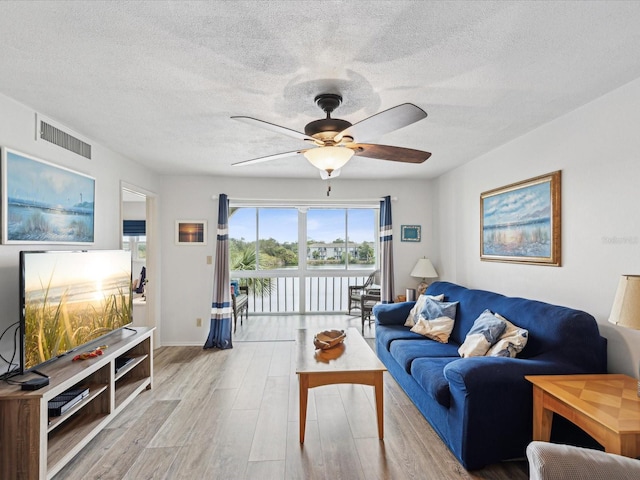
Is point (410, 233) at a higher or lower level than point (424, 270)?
higher

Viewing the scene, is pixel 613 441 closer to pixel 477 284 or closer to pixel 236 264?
pixel 477 284

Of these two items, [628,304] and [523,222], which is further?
[523,222]

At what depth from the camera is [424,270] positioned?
505cm

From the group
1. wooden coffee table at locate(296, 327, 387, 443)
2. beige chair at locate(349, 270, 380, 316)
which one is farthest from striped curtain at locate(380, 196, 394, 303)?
wooden coffee table at locate(296, 327, 387, 443)

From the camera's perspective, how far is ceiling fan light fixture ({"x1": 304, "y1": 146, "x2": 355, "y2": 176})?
2205 millimetres

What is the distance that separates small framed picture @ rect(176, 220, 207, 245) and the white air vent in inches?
71.1

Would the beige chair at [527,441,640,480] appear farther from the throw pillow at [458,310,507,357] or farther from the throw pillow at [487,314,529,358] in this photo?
the throw pillow at [458,310,507,357]

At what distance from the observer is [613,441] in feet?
5.26

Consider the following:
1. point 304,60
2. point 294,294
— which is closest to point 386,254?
point 294,294

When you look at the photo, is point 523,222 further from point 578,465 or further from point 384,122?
point 578,465

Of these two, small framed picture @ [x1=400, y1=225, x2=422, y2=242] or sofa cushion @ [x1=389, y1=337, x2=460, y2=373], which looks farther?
small framed picture @ [x1=400, y1=225, x2=422, y2=242]

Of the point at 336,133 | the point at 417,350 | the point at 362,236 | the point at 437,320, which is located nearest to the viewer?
the point at 336,133

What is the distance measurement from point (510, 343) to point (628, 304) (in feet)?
2.84

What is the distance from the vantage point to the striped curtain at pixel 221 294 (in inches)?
188
